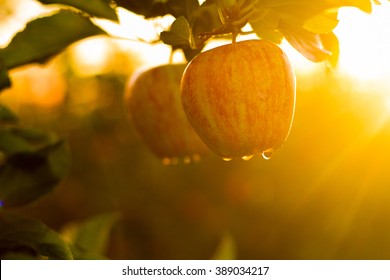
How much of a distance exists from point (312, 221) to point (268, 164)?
0.59 m

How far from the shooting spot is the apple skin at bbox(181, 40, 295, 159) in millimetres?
815

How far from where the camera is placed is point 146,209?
15.8ft

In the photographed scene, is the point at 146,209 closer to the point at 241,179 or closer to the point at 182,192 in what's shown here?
the point at 182,192

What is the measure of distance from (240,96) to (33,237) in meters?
0.41

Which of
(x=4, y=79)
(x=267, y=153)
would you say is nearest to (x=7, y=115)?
(x=4, y=79)

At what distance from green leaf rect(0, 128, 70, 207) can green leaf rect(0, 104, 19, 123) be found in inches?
3.7

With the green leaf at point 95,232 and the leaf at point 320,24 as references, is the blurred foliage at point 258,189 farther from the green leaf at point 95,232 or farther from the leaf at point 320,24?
the leaf at point 320,24

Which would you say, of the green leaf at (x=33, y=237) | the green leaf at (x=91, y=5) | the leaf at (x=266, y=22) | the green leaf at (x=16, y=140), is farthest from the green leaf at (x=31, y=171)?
the leaf at (x=266, y=22)

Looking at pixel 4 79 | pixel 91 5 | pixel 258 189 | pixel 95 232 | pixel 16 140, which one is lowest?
pixel 258 189

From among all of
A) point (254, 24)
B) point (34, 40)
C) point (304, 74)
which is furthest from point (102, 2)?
point (304, 74)

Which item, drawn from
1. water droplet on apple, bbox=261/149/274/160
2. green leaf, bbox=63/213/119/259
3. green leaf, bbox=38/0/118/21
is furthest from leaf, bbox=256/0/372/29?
green leaf, bbox=63/213/119/259

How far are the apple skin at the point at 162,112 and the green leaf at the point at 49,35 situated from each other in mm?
151

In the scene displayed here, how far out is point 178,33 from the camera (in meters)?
0.77

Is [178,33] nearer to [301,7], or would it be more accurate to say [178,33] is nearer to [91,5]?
[301,7]
